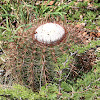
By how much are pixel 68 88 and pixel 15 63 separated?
71 centimetres

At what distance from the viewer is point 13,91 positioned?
149 centimetres

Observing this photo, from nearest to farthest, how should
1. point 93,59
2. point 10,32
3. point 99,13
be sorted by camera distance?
point 93,59 → point 10,32 → point 99,13

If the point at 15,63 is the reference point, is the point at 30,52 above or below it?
above

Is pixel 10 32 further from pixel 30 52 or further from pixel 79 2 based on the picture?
pixel 79 2

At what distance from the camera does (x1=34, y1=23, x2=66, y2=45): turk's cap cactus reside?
161cm

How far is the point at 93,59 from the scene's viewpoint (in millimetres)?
2148

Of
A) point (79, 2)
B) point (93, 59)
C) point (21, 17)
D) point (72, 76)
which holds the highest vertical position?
point (79, 2)

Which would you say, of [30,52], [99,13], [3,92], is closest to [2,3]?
[99,13]

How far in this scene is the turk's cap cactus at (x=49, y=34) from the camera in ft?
5.27

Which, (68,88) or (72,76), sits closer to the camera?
(68,88)

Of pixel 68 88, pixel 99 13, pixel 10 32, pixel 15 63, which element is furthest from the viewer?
pixel 99 13

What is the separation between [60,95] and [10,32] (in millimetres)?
1600

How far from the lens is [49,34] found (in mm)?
1611

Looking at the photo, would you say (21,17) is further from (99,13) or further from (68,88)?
(68,88)
